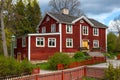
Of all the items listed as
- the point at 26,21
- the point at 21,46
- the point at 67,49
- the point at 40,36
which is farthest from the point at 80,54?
the point at 26,21

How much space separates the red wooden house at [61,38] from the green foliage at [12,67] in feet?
80.6

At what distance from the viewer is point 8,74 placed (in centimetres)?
2177

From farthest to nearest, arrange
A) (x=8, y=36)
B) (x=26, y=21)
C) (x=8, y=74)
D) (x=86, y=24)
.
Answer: (x=26, y=21) < (x=86, y=24) < (x=8, y=36) < (x=8, y=74)

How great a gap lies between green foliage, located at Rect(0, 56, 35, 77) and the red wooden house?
2457cm

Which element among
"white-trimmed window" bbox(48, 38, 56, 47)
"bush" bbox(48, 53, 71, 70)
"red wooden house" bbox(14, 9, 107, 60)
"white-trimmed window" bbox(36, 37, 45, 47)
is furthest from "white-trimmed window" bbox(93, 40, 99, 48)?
"bush" bbox(48, 53, 71, 70)

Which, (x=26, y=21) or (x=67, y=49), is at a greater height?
(x=26, y=21)

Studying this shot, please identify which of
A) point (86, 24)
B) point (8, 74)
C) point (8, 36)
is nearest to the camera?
point (8, 74)

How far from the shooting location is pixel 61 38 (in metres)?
49.8

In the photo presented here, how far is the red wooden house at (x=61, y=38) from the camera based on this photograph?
161ft

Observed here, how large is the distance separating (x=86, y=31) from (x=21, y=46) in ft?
40.2

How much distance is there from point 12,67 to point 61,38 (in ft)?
90.6

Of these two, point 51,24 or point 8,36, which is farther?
point 51,24

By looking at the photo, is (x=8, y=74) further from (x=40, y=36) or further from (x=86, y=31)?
(x=86, y=31)

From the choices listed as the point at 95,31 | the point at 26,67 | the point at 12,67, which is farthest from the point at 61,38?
the point at 12,67
